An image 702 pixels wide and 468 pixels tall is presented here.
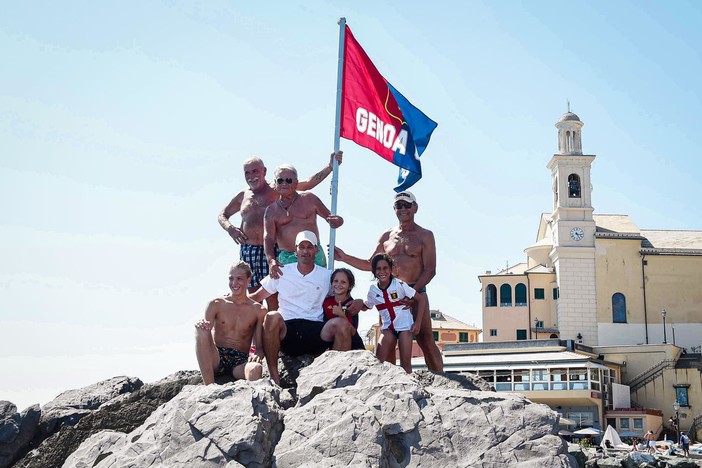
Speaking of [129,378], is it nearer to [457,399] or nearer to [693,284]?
[457,399]

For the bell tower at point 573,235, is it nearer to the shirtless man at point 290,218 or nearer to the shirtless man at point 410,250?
the shirtless man at point 410,250

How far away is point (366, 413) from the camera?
7551 millimetres

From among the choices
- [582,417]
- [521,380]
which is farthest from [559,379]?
[582,417]

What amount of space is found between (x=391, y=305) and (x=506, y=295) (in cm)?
5496

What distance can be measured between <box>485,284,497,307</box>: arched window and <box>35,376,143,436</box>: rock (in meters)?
54.3

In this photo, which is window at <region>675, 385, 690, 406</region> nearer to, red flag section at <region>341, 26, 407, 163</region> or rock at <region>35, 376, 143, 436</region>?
red flag section at <region>341, 26, 407, 163</region>

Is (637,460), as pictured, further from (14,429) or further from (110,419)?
(14,429)

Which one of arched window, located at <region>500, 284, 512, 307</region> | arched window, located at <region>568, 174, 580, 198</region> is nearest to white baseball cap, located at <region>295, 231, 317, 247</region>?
arched window, located at <region>500, 284, 512, 307</region>

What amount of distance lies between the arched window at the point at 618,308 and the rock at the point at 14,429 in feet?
178

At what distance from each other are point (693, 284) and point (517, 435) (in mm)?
57685

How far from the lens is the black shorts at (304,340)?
9883 mm

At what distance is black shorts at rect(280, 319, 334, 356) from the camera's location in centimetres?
988

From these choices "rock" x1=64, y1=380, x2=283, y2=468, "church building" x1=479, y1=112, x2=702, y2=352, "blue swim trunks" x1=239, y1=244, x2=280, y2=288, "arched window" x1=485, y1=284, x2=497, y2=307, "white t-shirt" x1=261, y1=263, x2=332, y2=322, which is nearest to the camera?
"rock" x1=64, y1=380, x2=283, y2=468

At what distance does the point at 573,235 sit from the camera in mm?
62031
